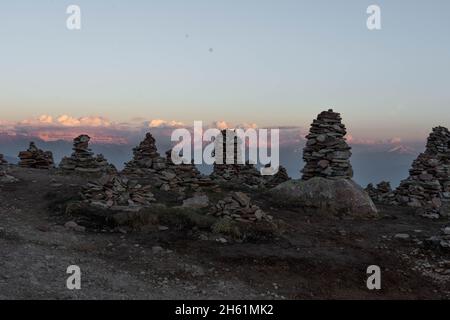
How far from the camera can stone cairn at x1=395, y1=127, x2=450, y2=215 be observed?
29844 mm

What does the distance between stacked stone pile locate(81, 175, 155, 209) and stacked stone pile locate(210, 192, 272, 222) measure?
3814 millimetres

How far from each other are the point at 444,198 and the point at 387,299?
73.0ft

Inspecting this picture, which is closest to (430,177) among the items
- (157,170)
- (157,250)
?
(157,170)

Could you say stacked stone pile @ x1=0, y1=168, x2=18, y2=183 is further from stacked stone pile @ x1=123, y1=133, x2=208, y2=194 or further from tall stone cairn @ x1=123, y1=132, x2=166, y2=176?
tall stone cairn @ x1=123, y1=132, x2=166, y2=176

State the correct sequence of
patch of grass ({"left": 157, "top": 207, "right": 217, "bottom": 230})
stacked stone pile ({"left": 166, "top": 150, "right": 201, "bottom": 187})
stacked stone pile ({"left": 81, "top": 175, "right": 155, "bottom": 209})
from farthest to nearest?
stacked stone pile ({"left": 166, "top": 150, "right": 201, "bottom": 187}), stacked stone pile ({"left": 81, "top": 175, "right": 155, "bottom": 209}), patch of grass ({"left": 157, "top": 207, "right": 217, "bottom": 230})

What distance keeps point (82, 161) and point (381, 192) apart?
24.5m

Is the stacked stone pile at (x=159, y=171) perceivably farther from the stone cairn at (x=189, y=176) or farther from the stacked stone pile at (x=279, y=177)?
the stacked stone pile at (x=279, y=177)

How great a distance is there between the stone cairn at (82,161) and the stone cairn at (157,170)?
211 centimetres

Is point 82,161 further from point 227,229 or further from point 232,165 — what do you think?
point 227,229

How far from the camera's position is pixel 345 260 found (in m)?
14.5

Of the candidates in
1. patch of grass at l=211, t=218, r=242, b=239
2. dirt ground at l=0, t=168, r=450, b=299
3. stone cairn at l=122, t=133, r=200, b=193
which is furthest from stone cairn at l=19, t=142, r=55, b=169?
patch of grass at l=211, t=218, r=242, b=239

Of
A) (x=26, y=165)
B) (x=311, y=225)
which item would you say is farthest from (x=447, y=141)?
(x=26, y=165)

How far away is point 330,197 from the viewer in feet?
76.7
